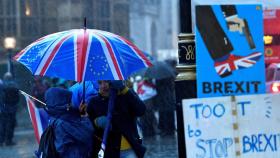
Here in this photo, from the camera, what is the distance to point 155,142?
14.9 m

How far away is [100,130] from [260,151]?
4.97 ft

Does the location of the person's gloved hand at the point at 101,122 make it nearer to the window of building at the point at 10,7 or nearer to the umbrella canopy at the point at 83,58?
the umbrella canopy at the point at 83,58

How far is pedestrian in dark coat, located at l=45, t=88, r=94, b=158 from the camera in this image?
241 inches

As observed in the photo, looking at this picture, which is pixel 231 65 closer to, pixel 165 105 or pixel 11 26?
pixel 165 105

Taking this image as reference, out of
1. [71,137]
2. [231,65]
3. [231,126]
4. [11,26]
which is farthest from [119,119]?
[11,26]

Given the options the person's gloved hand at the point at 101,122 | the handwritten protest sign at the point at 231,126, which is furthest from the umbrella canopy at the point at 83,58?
the handwritten protest sign at the point at 231,126

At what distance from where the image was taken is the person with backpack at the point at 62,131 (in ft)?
20.1

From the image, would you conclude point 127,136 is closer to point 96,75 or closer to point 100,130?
point 100,130

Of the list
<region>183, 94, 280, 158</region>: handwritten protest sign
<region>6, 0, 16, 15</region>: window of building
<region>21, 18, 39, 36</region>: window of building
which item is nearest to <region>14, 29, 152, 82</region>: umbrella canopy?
<region>183, 94, 280, 158</region>: handwritten protest sign

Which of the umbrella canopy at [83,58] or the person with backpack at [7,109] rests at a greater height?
the umbrella canopy at [83,58]

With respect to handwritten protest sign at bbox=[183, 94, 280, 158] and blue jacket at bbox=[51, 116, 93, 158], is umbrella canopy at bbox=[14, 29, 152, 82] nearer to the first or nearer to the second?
blue jacket at bbox=[51, 116, 93, 158]

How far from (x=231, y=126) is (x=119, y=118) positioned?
1182mm

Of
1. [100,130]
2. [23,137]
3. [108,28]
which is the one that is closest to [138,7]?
[108,28]

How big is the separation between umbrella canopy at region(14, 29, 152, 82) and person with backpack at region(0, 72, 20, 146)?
1002 cm
